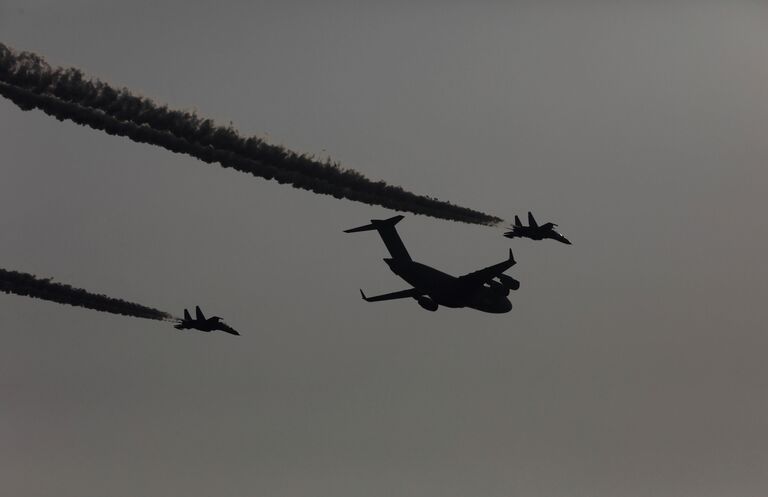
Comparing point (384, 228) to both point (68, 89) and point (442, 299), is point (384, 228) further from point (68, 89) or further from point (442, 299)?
point (68, 89)

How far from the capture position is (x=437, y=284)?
147ft

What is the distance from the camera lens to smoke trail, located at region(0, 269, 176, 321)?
39188 millimetres

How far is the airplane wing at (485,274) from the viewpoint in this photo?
141ft

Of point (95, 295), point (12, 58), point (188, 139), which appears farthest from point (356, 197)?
point (12, 58)

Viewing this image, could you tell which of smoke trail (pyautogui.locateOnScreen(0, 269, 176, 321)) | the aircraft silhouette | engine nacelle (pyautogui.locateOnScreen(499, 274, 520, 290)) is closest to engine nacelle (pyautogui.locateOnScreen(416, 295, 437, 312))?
the aircraft silhouette

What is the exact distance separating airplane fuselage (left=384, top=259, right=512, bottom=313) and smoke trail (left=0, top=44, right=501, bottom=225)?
3.38 meters

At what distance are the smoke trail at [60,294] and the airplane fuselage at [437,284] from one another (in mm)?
8228

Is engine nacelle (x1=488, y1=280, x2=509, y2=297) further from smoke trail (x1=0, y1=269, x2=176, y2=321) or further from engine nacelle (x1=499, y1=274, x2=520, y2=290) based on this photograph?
smoke trail (x1=0, y1=269, x2=176, y2=321)

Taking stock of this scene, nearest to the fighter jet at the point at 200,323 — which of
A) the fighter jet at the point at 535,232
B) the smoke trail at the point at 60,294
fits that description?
the smoke trail at the point at 60,294

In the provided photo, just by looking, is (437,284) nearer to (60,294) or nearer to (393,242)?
(393,242)

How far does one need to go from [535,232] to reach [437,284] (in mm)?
3914

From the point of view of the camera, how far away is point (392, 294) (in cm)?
4684

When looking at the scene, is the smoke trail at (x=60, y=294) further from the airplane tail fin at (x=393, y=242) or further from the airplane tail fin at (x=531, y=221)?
the airplane tail fin at (x=531, y=221)

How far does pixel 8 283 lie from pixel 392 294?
43.9ft
